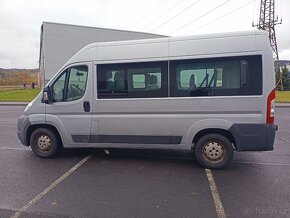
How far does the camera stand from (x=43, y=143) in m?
5.38

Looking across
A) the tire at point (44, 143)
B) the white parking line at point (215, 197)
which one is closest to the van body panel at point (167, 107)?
the tire at point (44, 143)

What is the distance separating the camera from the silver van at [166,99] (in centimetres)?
436

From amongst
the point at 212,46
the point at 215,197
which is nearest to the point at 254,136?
Result: the point at 215,197

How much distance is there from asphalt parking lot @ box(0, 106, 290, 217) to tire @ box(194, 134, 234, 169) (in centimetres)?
20

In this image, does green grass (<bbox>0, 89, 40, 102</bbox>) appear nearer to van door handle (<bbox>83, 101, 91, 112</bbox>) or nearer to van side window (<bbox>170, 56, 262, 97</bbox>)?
van door handle (<bbox>83, 101, 91, 112</bbox>)

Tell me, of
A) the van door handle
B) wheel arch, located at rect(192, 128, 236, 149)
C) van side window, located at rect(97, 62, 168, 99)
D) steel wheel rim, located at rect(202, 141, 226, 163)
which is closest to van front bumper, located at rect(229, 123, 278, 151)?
wheel arch, located at rect(192, 128, 236, 149)

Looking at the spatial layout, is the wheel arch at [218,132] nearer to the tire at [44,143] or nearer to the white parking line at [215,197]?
the white parking line at [215,197]

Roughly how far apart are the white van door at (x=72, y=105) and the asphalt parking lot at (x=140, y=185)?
60 centimetres

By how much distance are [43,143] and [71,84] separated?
145 centimetres

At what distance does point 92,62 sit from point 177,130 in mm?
2155

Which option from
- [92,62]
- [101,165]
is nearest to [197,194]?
[101,165]

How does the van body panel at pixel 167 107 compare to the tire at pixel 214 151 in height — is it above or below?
above

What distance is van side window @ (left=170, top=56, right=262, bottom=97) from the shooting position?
14.1 feet

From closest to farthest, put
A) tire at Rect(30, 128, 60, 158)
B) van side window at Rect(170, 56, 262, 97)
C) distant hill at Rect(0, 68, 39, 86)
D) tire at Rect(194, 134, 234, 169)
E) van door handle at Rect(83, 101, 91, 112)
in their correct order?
van side window at Rect(170, 56, 262, 97), tire at Rect(194, 134, 234, 169), van door handle at Rect(83, 101, 91, 112), tire at Rect(30, 128, 60, 158), distant hill at Rect(0, 68, 39, 86)
